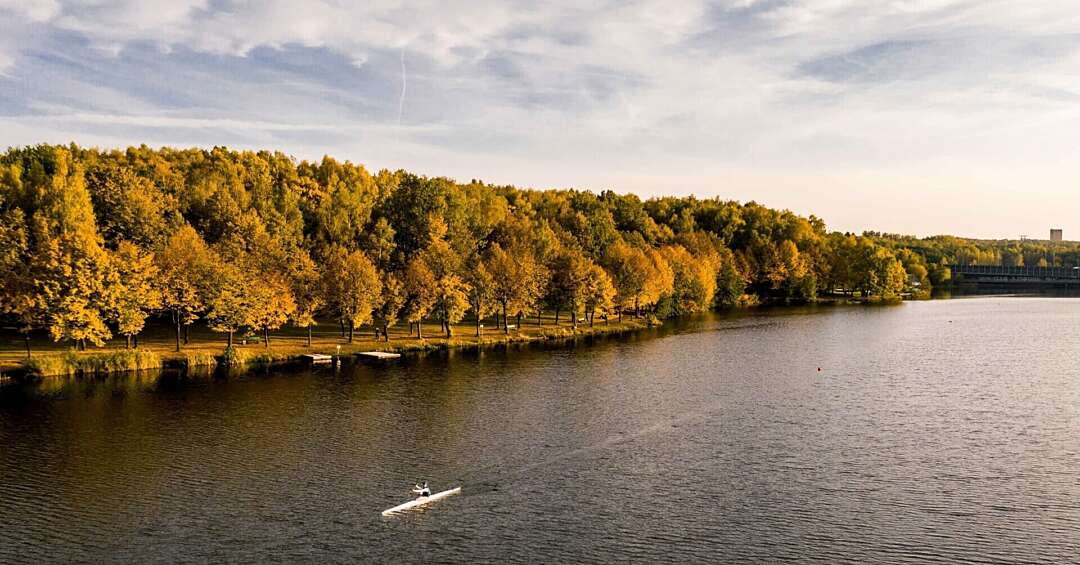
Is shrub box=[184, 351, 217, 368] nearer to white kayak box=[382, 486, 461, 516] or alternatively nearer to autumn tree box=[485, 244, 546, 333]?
autumn tree box=[485, 244, 546, 333]

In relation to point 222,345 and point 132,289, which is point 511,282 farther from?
point 132,289

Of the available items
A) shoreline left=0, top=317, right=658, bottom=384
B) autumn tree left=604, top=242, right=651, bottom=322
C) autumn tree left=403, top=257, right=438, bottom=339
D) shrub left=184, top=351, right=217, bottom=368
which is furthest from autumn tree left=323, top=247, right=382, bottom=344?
autumn tree left=604, top=242, right=651, bottom=322

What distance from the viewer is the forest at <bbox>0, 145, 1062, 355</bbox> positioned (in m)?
88.2

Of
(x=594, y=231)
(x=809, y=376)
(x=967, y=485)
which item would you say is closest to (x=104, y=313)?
(x=809, y=376)

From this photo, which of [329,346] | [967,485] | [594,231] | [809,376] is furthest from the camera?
[594,231]

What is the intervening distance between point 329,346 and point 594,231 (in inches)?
3520

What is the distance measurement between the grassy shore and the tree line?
199 centimetres

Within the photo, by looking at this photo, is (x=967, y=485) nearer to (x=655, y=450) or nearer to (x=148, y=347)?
(x=655, y=450)

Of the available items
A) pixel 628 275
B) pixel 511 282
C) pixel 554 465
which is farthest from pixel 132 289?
pixel 628 275

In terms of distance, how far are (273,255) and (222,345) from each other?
617 inches

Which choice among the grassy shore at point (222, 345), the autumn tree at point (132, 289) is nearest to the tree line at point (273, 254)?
the autumn tree at point (132, 289)

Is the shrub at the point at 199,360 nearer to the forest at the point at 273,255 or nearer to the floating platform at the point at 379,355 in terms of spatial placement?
the forest at the point at 273,255

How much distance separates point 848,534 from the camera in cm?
4225

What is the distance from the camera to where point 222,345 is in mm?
97750
